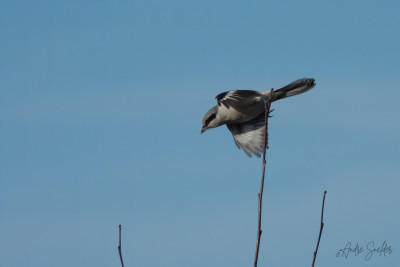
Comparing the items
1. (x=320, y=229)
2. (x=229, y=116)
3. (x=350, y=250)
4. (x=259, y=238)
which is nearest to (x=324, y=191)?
(x=320, y=229)

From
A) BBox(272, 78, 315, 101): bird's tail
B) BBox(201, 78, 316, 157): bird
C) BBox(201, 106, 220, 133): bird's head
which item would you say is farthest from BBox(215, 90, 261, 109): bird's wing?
BBox(201, 106, 220, 133): bird's head

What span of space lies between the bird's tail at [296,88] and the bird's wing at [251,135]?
575 mm

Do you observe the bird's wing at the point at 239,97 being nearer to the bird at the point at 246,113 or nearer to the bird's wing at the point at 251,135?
the bird at the point at 246,113

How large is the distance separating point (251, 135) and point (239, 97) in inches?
42.6

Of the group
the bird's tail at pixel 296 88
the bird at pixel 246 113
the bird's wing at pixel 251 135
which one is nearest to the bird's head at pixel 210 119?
the bird at pixel 246 113

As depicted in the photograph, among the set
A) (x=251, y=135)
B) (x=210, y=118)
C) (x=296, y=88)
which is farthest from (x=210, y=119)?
(x=296, y=88)

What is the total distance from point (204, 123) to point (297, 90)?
1.84 meters

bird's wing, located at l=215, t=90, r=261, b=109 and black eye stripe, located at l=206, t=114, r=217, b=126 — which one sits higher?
bird's wing, located at l=215, t=90, r=261, b=109

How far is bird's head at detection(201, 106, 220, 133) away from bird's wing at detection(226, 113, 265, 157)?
424mm

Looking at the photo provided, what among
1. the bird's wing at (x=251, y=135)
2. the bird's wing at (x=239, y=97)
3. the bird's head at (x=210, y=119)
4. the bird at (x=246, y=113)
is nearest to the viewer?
the bird's wing at (x=239, y=97)

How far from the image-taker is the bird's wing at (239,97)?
9.34 m

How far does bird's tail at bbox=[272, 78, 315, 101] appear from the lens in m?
9.49

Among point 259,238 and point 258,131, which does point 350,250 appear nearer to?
point 259,238

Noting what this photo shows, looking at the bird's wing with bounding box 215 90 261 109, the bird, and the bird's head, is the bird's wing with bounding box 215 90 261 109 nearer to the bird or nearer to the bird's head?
the bird
